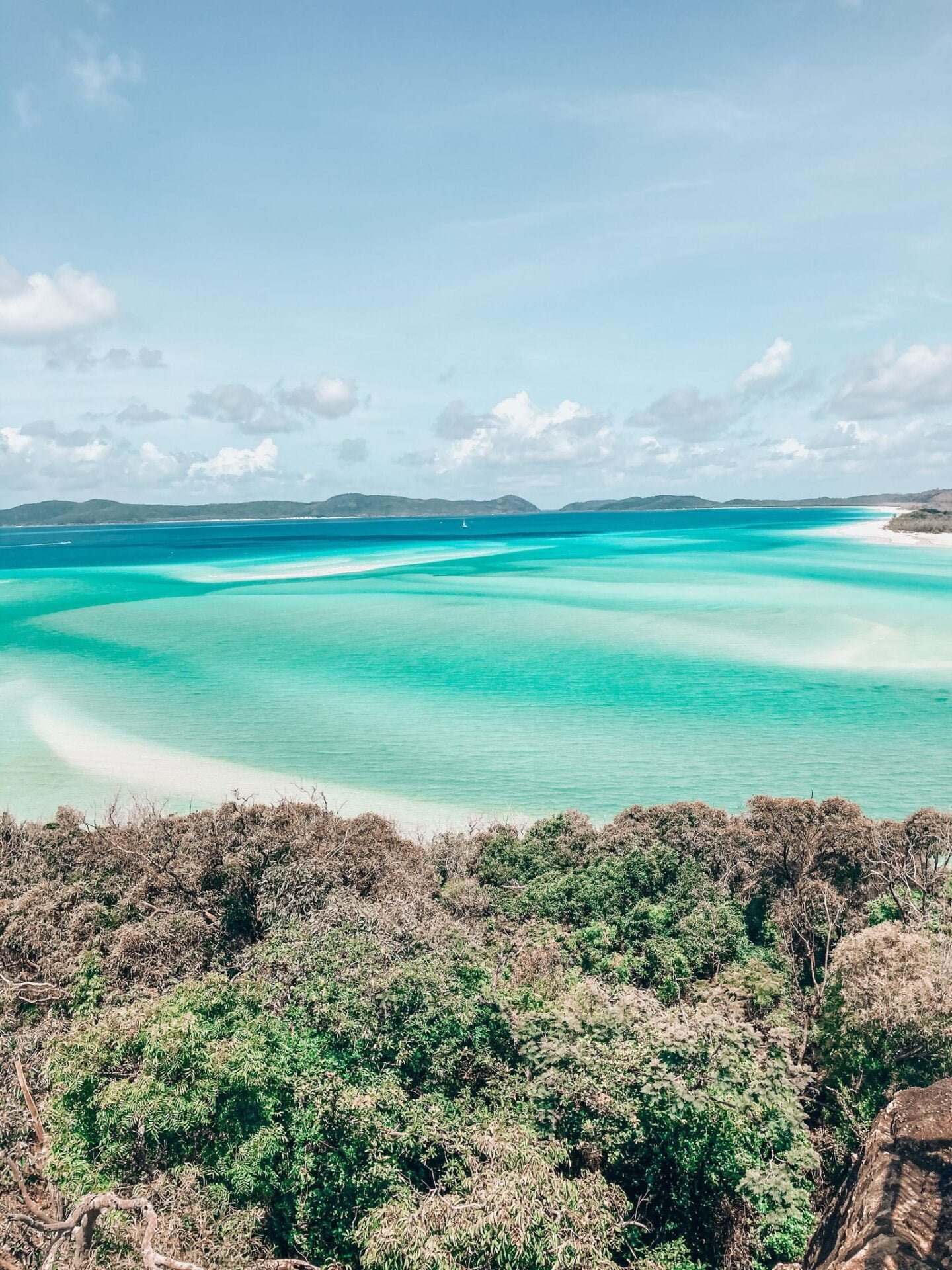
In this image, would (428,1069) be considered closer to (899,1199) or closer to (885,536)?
(899,1199)

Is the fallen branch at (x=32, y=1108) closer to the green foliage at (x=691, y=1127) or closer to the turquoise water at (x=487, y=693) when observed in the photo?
the green foliage at (x=691, y=1127)

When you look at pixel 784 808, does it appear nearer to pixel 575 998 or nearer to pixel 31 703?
pixel 575 998

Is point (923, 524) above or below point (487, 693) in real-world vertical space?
above

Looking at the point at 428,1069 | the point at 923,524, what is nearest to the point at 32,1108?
the point at 428,1069

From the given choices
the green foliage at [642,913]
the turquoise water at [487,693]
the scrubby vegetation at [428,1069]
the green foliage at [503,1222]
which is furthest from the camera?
the turquoise water at [487,693]

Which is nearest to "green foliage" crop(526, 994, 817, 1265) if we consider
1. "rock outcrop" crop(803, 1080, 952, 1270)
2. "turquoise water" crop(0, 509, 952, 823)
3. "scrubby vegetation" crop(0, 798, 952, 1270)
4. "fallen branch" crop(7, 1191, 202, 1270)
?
"scrubby vegetation" crop(0, 798, 952, 1270)

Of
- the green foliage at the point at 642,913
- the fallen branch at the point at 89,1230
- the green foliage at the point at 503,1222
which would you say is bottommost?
the green foliage at the point at 642,913

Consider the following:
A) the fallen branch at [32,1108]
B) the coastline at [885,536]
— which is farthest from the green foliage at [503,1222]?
the coastline at [885,536]
